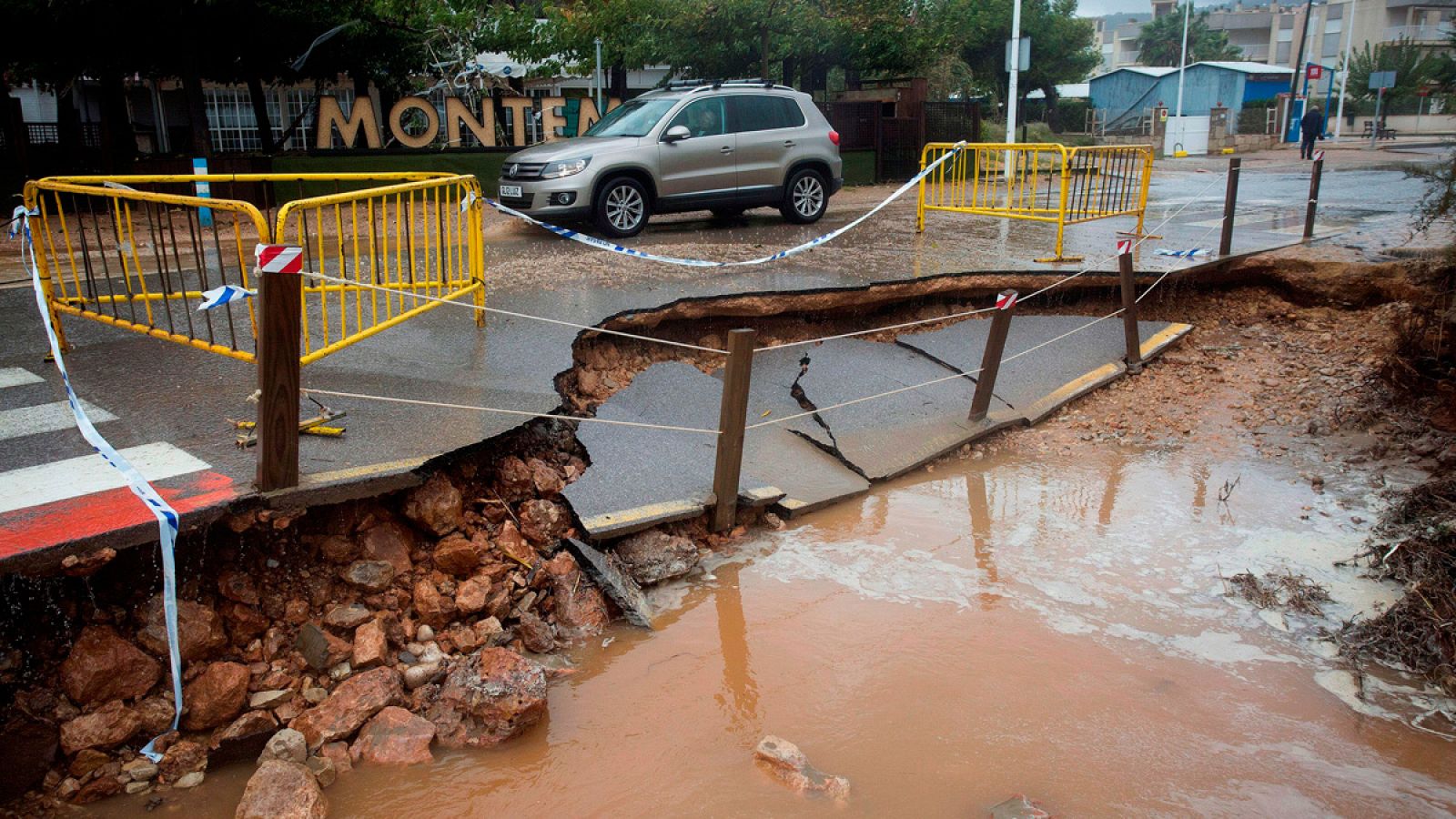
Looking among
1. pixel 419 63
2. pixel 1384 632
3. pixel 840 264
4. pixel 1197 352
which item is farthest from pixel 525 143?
pixel 1384 632

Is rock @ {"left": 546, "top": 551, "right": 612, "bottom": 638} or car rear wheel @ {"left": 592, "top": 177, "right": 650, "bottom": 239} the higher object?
car rear wheel @ {"left": 592, "top": 177, "right": 650, "bottom": 239}

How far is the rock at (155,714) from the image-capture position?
4.12 meters

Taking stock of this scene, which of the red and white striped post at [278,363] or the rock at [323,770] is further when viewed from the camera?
the red and white striped post at [278,363]

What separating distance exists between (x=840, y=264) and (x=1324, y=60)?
83628mm

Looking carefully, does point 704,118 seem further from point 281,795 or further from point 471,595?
point 281,795

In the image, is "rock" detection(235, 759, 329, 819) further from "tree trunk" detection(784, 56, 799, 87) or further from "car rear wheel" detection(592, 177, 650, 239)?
"tree trunk" detection(784, 56, 799, 87)

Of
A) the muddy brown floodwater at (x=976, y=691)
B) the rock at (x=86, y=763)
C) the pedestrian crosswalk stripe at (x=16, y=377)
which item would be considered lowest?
the muddy brown floodwater at (x=976, y=691)

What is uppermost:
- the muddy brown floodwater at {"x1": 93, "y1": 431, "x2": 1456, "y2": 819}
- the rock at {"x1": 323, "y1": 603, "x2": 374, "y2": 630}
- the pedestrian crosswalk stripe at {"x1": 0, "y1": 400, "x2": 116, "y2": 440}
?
the pedestrian crosswalk stripe at {"x1": 0, "y1": 400, "x2": 116, "y2": 440}

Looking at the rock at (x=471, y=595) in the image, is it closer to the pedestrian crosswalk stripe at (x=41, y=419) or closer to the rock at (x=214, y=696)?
the rock at (x=214, y=696)

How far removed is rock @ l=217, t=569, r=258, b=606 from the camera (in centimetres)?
457

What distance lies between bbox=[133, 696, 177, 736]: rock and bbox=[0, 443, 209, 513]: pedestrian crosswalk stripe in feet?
3.43

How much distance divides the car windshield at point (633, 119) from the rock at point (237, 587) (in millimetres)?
8919

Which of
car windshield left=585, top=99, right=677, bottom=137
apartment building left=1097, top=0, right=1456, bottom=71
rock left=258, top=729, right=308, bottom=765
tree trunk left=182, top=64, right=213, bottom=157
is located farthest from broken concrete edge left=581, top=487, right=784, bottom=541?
apartment building left=1097, top=0, right=1456, bottom=71

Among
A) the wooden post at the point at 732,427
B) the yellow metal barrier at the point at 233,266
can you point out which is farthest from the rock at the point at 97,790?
the wooden post at the point at 732,427
